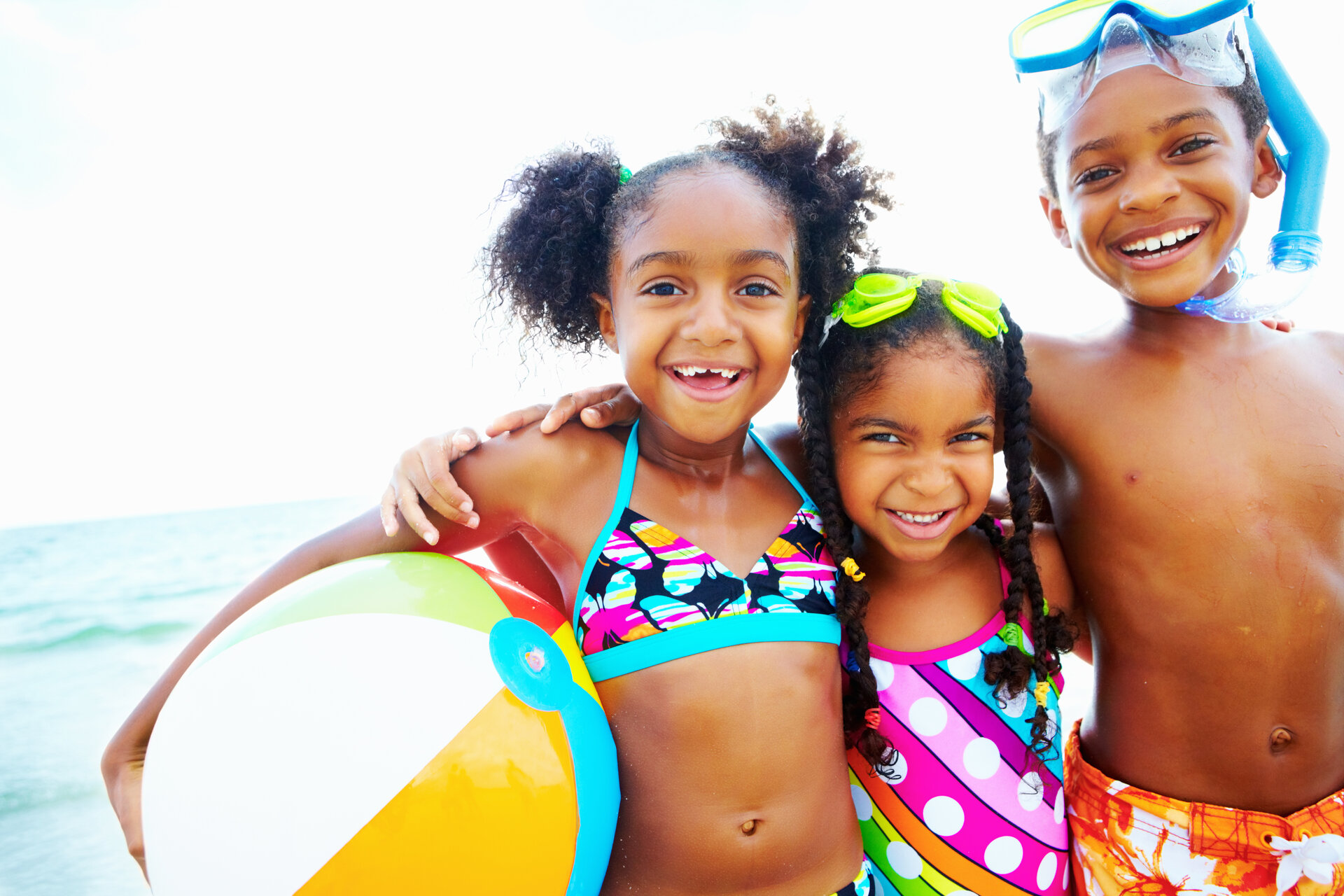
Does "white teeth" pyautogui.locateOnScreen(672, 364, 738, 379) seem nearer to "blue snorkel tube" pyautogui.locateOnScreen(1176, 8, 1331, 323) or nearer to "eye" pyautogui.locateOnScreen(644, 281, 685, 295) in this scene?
"eye" pyautogui.locateOnScreen(644, 281, 685, 295)

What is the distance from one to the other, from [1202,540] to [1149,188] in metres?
0.97

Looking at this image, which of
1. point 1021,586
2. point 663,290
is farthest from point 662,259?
point 1021,586

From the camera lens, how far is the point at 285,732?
160cm

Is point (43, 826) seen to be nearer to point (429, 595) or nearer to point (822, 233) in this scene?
point (429, 595)

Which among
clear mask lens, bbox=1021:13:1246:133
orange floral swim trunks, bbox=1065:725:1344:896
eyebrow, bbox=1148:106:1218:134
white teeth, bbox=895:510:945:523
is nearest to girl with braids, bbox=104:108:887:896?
white teeth, bbox=895:510:945:523

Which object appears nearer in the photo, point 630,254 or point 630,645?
point 630,645

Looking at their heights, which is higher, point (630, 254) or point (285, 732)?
point (630, 254)

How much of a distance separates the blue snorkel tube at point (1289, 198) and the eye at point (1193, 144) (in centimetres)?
33

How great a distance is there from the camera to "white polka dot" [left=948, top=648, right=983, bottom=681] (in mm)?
2219

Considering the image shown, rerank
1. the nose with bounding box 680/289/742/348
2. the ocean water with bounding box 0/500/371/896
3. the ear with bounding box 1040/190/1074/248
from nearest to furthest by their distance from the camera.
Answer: the nose with bounding box 680/289/742/348 < the ear with bounding box 1040/190/1074/248 < the ocean water with bounding box 0/500/371/896

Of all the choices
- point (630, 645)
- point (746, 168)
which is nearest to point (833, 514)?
point (630, 645)

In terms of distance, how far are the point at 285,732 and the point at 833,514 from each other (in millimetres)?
1435

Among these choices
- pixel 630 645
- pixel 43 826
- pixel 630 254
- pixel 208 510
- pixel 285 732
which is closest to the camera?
pixel 285 732

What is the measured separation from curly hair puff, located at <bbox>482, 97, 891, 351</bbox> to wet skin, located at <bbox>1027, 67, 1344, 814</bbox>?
25.9 inches
